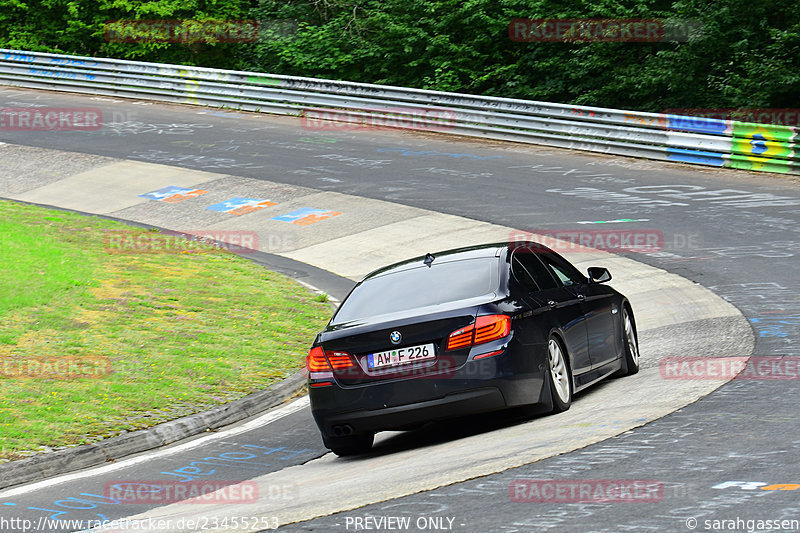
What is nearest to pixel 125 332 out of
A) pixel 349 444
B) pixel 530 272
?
pixel 349 444

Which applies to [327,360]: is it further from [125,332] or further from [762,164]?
[762,164]

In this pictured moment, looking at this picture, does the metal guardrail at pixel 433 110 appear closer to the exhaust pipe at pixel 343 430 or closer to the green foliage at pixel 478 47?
the green foliage at pixel 478 47

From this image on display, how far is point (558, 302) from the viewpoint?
9.27 metres

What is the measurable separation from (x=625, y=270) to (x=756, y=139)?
7860 millimetres

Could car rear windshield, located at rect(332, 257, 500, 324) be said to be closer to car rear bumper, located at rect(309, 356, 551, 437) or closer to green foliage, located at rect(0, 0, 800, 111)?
car rear bumper, located at rect(309, 356, 551, 437)

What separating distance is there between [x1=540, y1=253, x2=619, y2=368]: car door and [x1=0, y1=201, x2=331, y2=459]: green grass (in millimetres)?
3280

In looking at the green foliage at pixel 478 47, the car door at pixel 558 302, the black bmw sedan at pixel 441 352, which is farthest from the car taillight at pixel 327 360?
the green foliage at pixel 478 47

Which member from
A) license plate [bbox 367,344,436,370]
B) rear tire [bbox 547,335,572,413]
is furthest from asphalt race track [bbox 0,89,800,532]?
license plate [bbox 367,344,436,370]

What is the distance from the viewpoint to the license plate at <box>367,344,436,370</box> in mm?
8211

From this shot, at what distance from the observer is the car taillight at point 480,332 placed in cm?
820

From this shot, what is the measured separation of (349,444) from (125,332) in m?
5.35

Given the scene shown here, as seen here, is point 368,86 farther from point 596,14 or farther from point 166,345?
point 166,345

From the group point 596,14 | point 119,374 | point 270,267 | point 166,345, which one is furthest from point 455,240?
point 596,14

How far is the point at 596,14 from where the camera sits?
2958cm
